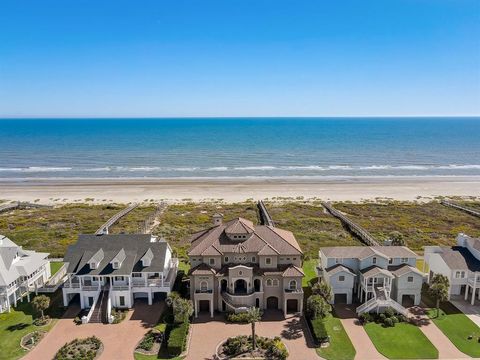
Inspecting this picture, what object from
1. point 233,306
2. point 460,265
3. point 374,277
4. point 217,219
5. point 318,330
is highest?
point 217,219

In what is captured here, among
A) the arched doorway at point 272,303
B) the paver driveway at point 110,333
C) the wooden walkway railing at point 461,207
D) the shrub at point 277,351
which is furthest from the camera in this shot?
the wooden walkway railing at point 461,207

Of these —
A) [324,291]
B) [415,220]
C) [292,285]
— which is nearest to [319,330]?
[324,291]

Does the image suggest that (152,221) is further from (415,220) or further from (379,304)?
(415,220)

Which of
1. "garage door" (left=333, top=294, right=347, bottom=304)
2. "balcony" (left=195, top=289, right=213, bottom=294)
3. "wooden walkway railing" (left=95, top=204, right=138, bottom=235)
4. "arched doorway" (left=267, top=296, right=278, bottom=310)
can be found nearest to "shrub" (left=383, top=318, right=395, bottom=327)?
"garage door" (left=333, top=294, right=347, bottom=304)

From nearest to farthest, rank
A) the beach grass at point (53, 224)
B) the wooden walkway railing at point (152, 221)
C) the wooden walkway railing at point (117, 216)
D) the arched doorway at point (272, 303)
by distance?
the arched doorway at point (272, 303), the beach grass at point (53, 224), the wooden walkway railing at point (152, 221), the wooden walkway railing at point (117, 216)

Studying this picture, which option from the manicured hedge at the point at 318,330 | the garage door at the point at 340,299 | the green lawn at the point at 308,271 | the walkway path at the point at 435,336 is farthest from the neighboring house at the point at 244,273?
the walkway path at the point at 435,336

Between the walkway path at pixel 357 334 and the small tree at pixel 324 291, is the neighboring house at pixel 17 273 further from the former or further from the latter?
the walkway path at pixel 357 334

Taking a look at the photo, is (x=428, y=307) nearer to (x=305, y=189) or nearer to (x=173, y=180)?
(x=305, y=189)

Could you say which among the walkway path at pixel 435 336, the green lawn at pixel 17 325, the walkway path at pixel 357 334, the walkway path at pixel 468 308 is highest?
the walkway path at pixel 468 308
